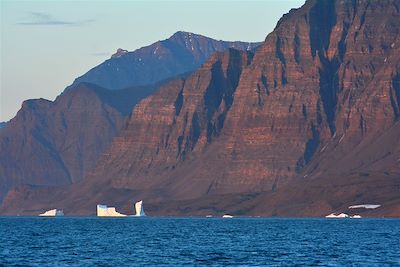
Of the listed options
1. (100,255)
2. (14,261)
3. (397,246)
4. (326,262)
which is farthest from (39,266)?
(397,246)

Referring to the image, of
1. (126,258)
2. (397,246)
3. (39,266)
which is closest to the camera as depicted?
(39,266)

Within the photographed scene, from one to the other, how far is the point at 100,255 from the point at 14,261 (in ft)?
49.8

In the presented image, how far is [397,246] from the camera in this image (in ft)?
636

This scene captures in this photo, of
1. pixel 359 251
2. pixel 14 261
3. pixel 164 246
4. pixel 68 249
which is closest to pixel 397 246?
pixel 359 251

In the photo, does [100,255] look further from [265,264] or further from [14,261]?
[265,264]

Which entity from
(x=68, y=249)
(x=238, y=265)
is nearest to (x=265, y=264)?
(x=238, y=265)

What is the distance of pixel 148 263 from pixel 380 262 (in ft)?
88.5

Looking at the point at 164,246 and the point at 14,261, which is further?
the point at 164,246

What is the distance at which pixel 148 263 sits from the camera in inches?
6078

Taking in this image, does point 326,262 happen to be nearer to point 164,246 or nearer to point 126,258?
point 126,258

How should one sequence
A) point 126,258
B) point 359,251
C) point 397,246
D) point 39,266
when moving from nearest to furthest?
point 39,266, point 126,258, point 359,251, point 397,246

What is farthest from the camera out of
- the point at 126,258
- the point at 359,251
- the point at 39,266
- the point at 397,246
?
the point at 397,246

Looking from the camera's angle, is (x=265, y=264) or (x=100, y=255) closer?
(x=265, y=264)

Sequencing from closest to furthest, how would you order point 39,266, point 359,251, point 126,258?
point 39,266
point 126,258
point 359,251
